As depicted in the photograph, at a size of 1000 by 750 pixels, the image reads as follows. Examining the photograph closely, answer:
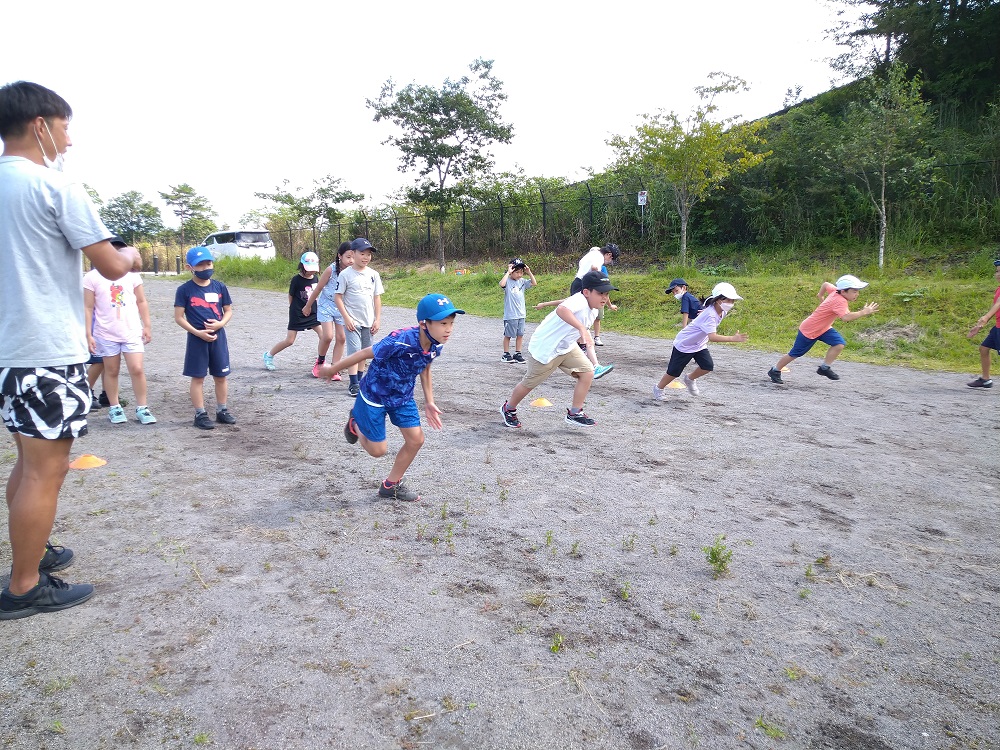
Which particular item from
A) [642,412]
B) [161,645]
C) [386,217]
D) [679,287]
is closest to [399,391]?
[161,645]

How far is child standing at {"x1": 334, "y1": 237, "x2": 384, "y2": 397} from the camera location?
823cm

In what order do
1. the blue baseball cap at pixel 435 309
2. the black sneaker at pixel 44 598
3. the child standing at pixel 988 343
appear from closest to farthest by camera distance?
1. the black sneaker at pixel 44 598
2. the blue baseball cap at pixel 435 309
3. the child standing at pixel 988 343

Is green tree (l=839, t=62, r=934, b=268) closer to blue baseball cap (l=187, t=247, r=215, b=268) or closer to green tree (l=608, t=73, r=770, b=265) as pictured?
green tree (l=608, t=73, r=770, b=265)

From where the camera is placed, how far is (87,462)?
216 inches

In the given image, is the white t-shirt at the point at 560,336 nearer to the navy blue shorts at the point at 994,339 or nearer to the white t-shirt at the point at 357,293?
the white t-shirt at the point at 357,293

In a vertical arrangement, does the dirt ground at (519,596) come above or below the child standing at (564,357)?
below

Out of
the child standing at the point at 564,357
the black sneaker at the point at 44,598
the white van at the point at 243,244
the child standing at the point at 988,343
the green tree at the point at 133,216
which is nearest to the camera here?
the black sneaker at the point at 44,598

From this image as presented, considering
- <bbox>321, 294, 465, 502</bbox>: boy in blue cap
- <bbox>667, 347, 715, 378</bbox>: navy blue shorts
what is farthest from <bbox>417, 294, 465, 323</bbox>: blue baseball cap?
<bbox>667, 347, 715, 378</bbox>: navy blue shorts

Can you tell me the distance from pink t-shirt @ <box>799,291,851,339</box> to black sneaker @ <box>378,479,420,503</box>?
7206 millimetres

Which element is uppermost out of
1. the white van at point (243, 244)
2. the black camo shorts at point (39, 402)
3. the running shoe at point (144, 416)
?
the white van at point (243, 244)

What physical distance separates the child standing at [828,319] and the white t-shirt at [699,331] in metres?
2.12

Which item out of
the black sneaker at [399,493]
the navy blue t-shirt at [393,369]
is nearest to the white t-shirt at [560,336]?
the navy blue t-shirt at [393,369]

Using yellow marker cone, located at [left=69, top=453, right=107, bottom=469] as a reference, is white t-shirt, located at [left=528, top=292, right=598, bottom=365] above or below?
above

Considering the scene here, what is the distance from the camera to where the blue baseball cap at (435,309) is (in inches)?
183
